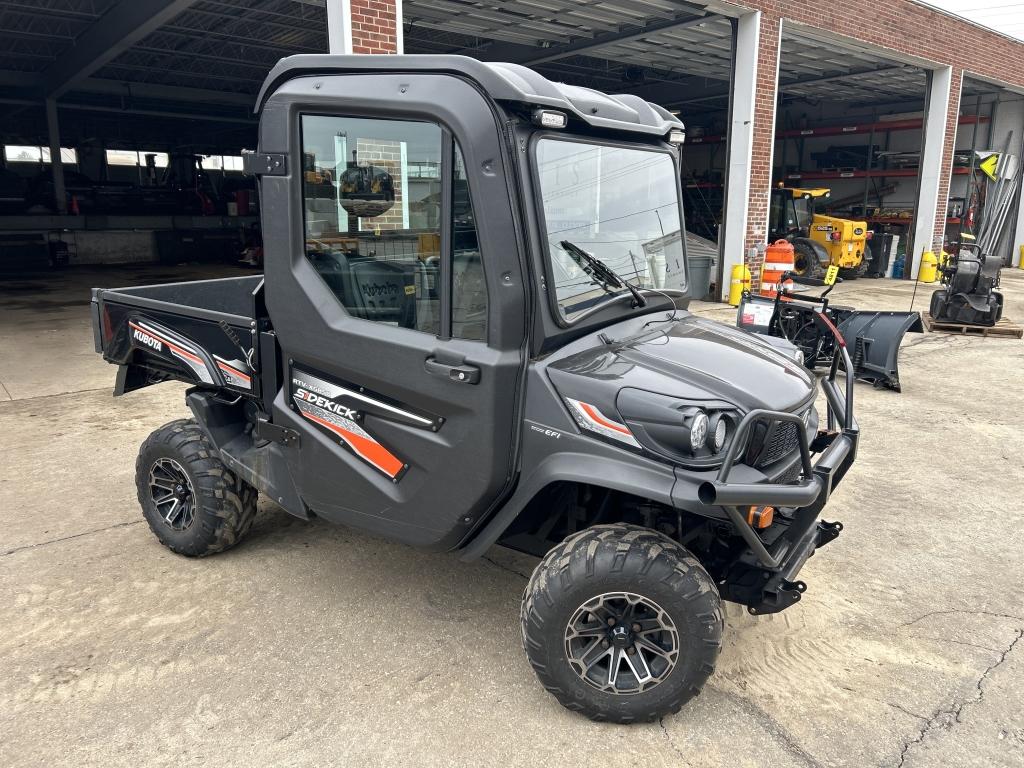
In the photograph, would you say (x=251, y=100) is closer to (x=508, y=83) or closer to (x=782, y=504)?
(x=508, y=83)

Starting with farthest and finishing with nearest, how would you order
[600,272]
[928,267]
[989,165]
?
1. [989,165]
2. [928,267]
3. [600,272]

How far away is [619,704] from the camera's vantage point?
8.92 feet

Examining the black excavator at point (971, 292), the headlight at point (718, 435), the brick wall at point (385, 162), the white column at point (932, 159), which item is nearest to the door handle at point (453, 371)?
the brick wall at point (385, 162)

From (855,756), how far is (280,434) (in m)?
2.55

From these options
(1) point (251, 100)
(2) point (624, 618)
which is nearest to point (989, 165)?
(1) point (251, 100)

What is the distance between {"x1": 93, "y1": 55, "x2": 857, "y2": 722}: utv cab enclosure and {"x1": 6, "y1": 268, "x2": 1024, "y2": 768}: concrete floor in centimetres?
37

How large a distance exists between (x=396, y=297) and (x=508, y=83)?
0.89 m

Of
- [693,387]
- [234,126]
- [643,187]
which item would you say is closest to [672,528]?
[693,387]

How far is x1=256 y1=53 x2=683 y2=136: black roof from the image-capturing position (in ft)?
8.46

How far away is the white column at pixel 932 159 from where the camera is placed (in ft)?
54.8

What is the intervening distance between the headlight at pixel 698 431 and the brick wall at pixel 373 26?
653 cm

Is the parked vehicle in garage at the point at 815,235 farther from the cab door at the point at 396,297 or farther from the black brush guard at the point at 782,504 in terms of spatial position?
the cab door at the point at 396,297

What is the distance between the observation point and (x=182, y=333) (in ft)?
12.6

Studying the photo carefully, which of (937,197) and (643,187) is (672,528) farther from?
(937,197)
